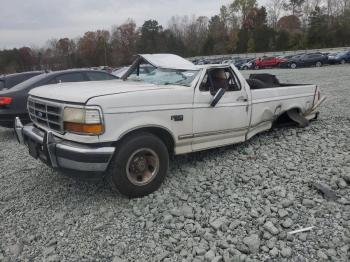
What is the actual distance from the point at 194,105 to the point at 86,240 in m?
2.17

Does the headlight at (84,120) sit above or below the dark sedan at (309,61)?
above

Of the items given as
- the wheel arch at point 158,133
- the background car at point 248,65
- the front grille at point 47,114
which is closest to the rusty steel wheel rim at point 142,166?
the wheel arch at point 158,133

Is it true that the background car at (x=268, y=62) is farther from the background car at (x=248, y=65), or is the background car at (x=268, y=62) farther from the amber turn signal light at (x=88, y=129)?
the amber turn signal light at (x=88, y=129)

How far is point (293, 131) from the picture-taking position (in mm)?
6418

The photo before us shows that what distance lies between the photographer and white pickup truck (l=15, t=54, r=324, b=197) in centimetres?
374

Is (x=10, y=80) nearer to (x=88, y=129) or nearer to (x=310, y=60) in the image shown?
(x=88, y=129)

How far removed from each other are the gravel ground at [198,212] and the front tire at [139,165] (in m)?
0.17

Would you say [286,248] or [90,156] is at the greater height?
[90,156]

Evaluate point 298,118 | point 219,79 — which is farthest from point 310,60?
point 219,79

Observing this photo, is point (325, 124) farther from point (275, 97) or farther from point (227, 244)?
point (227, 244)

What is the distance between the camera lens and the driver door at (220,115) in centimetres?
465

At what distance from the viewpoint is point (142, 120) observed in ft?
13.1

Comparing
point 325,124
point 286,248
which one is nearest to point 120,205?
point 286,248

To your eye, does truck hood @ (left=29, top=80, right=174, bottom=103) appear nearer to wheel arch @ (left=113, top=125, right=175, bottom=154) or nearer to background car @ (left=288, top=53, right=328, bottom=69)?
wheel arch @ (left=113, top=125, right=175, bottom=154)
